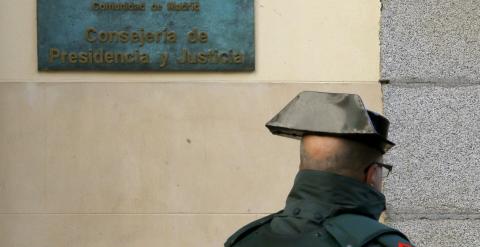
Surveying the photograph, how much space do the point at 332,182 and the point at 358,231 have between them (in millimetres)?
226

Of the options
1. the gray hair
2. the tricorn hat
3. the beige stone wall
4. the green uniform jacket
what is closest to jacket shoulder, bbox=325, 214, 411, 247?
the green uniform jacket

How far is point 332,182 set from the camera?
2934 millimetres

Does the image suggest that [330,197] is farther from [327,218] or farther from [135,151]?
[135,151]

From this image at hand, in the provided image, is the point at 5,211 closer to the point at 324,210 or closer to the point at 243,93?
the point at 243,93

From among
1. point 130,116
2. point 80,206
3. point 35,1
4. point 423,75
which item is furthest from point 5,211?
point 423,75

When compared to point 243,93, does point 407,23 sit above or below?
above

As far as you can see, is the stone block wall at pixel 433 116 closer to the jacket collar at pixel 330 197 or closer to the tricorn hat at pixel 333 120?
the tricorn hat at pixel 333 120

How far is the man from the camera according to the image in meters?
2.89

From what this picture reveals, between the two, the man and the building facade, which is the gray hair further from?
the building facade

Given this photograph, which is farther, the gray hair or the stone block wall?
the stone block wall

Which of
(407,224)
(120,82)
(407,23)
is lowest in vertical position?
(407,224)

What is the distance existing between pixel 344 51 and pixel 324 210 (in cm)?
292

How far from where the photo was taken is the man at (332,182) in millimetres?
2889

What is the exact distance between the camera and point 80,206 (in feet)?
18.2
